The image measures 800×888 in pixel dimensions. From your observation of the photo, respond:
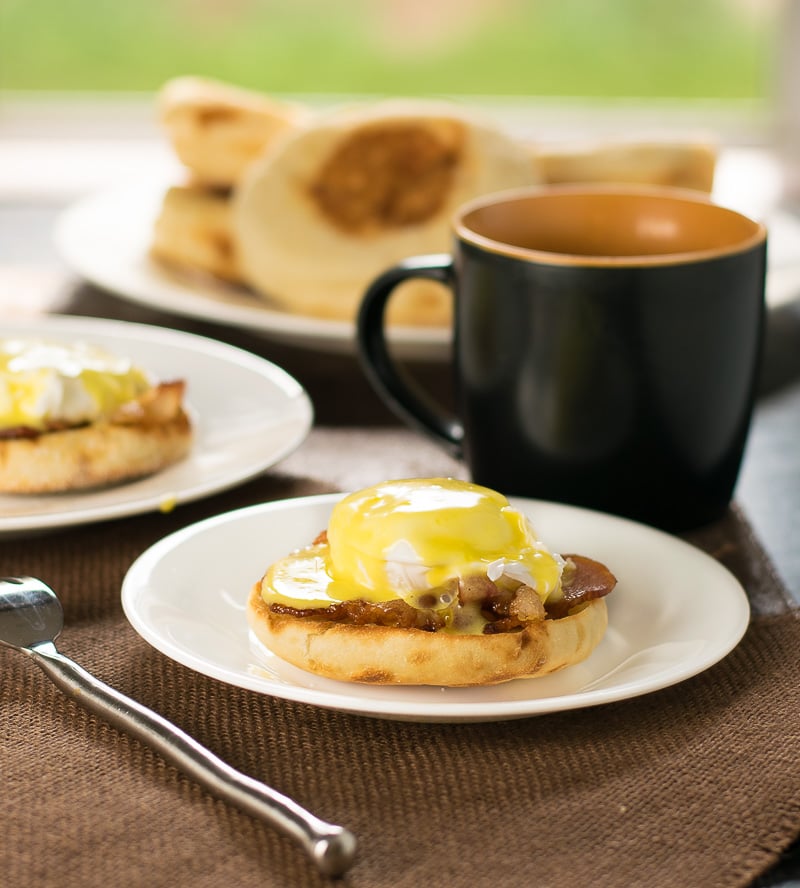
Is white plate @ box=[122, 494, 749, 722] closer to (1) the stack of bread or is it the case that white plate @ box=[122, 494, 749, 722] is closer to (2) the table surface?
(2) the table surface

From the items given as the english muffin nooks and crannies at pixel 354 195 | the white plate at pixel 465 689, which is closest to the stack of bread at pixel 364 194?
the english muffin nooks and crannies at pixel 354 195

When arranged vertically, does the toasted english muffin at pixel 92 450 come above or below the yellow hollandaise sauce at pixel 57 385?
below

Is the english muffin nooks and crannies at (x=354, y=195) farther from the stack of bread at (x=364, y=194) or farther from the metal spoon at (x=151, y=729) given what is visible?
the metal spoon at (x=151, y=729)

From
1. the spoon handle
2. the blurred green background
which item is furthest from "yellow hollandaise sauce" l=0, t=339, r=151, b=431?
the blurred green background

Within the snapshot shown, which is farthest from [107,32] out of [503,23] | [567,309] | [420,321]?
[567,309]

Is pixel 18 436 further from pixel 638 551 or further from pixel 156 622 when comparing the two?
pixel 638 551
